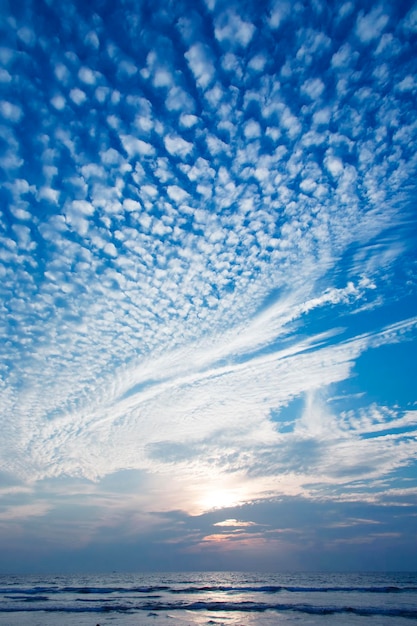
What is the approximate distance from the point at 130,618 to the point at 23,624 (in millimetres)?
6639

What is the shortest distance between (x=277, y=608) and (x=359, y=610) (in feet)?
21.5

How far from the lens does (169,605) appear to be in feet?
109

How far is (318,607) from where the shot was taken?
3147 cm

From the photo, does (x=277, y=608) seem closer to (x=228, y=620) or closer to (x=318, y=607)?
(x=318, y=607)

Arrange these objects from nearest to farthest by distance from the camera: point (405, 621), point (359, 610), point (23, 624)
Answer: point (23, 624) → point (405, 621) → point (359, 610)

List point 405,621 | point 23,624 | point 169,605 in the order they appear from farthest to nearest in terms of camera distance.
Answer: point 169,605 < point 405,621 < point 23,624

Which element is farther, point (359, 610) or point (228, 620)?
point (359, 610)

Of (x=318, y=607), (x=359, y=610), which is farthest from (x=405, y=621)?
(x=318, y=607)

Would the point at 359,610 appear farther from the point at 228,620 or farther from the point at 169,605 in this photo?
the point at 169,605

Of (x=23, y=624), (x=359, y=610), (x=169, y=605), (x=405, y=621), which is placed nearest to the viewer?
(x=23, y=624)

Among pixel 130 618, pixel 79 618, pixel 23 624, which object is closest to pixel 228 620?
pixel 130 618

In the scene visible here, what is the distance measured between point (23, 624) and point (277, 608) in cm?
1995

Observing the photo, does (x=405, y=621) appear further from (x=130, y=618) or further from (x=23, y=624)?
(x=23, y=624)

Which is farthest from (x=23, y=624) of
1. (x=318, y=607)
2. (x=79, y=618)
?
(x=318, y=607)
